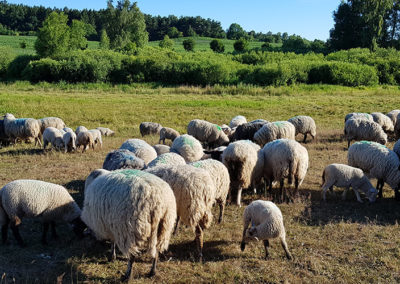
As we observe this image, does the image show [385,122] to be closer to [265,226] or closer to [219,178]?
[219,178]

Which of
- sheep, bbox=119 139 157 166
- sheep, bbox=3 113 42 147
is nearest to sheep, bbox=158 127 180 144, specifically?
sheep, bbox=119 139 157 166

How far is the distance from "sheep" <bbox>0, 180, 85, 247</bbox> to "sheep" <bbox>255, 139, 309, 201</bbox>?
440cm

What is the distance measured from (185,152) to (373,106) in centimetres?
1948

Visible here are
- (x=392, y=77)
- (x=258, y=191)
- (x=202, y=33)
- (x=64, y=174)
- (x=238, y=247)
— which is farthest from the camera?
(x=202, y=33)

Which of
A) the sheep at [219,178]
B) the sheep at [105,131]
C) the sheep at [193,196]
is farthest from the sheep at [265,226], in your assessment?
the sheep at [105,131]

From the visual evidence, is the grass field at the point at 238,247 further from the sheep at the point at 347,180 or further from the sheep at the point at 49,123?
the sheep at the point at 49,123

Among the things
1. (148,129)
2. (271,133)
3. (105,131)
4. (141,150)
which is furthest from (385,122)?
(105,131)

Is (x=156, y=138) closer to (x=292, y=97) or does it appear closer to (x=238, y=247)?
(x=238, y=247)

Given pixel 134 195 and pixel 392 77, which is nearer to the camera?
pixel 134 195

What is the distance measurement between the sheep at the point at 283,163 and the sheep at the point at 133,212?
4.08 meters

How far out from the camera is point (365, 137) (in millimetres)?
13359

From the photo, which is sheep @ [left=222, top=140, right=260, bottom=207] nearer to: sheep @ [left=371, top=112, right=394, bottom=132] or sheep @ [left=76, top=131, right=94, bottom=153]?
sheep @ [left=76, top=131, right=94, bottom=153]

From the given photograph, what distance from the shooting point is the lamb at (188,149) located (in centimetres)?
968

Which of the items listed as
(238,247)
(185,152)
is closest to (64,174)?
(185,152)
